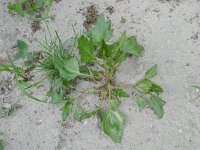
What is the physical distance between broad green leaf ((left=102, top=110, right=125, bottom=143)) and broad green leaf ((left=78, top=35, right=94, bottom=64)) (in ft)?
1.09

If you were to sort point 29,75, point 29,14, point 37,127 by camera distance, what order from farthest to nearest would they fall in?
point 29,14, point 29,75, point 37,127

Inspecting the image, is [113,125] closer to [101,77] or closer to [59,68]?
[101,77]

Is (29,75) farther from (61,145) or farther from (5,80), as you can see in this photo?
(61,145)

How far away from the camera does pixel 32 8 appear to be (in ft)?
8.75

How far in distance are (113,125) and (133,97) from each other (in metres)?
0.23

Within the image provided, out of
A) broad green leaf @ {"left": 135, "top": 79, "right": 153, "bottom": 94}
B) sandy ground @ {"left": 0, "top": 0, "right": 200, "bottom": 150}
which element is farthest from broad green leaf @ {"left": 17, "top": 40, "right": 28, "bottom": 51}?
broad green leaf @ {"left": 135, "top": 79, "right": 153, "bottom": 94}

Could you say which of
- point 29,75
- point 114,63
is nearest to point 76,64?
point 114,63

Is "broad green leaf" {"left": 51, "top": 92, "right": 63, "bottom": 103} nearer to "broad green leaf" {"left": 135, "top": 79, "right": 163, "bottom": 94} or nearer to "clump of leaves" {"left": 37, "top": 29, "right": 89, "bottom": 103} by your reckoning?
"clump of leaves" {"left": 37, "top": 29, "right": 89, "bottom": 103}

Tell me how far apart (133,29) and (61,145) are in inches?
34.5

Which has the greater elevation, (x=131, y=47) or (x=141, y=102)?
(x=131, y=47)

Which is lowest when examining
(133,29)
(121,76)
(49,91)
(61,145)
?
(61,145)

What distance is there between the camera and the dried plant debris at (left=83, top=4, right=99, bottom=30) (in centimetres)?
257

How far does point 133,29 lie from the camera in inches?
97.7

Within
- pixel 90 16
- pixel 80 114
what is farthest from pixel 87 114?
pixel 90 16
